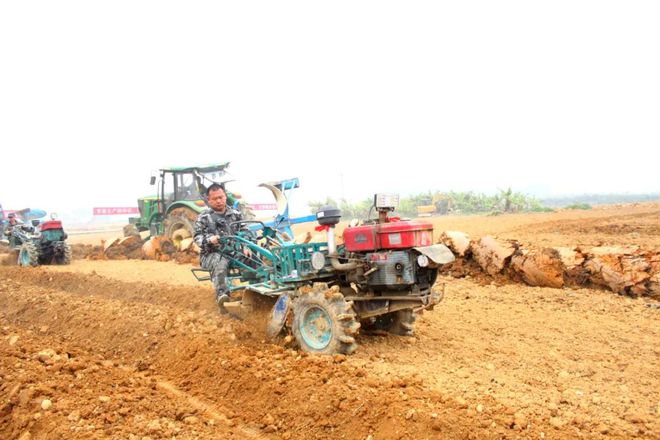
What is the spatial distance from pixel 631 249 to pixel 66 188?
89.4 meters

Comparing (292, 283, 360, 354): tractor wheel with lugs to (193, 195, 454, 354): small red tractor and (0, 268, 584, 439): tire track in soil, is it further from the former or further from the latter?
(0, 268, 584, 439): tire track in soil

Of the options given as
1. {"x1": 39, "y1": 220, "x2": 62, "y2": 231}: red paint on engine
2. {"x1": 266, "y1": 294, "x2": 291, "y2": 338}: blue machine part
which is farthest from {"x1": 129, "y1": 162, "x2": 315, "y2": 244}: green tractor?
{"x1": 266, "y1": 294, "x2": 291, "y2": 338}: blue machine part

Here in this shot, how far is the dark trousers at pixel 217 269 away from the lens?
6.68 metres

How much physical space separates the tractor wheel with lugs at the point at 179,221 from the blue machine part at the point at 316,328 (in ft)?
29.1

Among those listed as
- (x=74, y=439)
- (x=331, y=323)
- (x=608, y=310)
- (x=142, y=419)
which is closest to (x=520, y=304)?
(x=608, y=310)

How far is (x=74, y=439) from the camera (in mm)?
3662

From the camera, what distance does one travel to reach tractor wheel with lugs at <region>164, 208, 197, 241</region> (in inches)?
537

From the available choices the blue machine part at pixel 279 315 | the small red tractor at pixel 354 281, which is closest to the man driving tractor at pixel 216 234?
the small red tractor at pixel 354 281

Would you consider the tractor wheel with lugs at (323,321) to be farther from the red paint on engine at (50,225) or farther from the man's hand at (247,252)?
the red paint on engine at (50,225)

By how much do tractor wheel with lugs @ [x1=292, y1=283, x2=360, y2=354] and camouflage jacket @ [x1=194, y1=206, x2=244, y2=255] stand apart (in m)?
1.93

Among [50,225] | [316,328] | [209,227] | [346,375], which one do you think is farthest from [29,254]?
[346,375]

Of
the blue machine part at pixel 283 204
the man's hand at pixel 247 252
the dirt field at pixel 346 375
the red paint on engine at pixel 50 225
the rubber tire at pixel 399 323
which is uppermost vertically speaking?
the blue machine part at pixel 283 204

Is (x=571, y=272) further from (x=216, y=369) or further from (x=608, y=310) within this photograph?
(x=216, y=369)

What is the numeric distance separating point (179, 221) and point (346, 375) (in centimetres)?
1043
